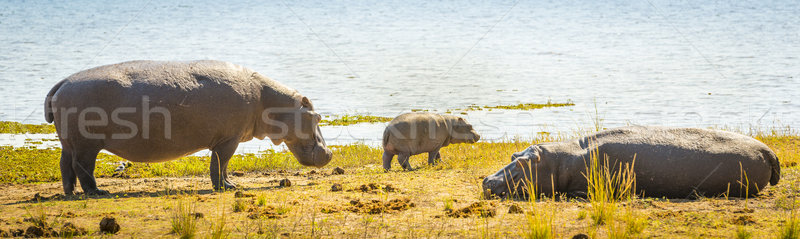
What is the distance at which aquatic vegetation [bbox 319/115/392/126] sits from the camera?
2159 cm

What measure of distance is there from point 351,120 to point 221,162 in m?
11.7

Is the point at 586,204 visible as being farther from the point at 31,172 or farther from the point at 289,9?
the point at 289,9

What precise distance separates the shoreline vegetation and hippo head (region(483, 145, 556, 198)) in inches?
7.2

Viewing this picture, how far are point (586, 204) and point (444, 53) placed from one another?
118 ft

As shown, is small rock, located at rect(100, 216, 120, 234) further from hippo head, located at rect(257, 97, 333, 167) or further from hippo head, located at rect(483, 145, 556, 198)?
hippo head, located at rect(483, 145, 556, 198)

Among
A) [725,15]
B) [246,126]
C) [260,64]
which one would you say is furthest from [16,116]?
[725,15]

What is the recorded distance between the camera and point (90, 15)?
223 ft

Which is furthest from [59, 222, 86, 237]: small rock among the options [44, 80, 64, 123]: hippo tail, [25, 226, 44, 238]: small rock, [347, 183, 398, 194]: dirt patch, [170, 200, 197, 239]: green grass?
[347, 183, 398, 194]: dirt patch

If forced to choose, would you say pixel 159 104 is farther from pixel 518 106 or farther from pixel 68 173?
pixel 518 106

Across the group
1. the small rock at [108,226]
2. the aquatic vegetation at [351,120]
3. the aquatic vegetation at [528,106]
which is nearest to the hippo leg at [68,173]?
the small rock at [108,226]

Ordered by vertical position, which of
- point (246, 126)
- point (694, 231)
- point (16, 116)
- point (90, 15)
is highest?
point (694, 231)

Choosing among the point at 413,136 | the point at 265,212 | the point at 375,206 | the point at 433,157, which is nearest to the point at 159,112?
the point at 265,212

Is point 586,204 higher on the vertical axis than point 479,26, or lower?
higher

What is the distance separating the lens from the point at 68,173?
9586 mm
